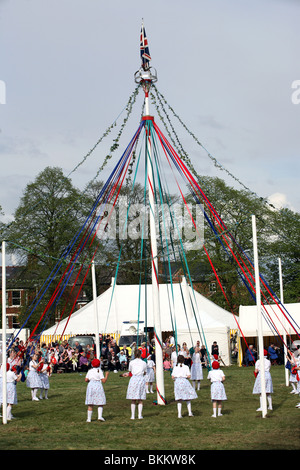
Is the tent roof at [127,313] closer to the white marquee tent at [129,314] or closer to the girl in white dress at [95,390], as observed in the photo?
the white marquee tent at [129,314]

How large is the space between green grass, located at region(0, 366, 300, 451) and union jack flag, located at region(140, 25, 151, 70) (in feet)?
26.8

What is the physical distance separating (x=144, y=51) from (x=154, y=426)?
28.6ft

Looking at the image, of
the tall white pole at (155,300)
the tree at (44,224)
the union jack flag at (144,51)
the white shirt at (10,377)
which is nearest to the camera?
the white shirt at (10,377)

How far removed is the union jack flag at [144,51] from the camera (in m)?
14.9

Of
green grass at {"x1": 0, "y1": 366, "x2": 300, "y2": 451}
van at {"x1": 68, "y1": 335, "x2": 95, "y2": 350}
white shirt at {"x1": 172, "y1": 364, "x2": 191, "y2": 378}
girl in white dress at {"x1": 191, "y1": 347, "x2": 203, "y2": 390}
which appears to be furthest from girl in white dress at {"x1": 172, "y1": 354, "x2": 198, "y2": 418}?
van at {"x1": 68, "y1": 335, "x2": 95, "y2": 350}

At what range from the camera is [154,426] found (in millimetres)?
11586

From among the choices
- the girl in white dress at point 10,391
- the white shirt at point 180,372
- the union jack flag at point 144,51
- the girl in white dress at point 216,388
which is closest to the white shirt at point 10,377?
the girl in white dress at point 10,391

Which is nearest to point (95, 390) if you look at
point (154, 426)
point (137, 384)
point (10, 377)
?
point (137, 384)

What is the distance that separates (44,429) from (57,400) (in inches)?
212

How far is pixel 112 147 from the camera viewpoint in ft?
49.6

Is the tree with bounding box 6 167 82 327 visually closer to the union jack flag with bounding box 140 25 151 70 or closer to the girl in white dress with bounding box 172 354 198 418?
the union jack flag with bounding box 140 25 151 70

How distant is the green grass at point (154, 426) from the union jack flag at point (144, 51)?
26.8 ft
